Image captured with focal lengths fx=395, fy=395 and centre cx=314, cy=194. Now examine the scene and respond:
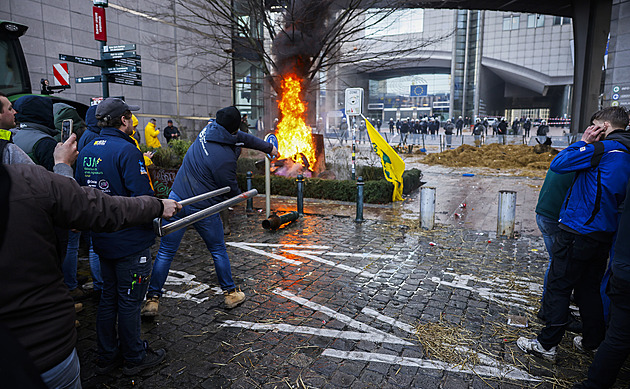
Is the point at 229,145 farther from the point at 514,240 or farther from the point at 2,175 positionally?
the point at 514,240

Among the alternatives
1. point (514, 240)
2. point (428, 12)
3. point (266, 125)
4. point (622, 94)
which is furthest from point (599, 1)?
point (428, 12)

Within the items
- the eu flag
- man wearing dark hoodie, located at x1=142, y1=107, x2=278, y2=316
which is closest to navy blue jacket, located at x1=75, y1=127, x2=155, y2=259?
Result: man wearing dark hoodie, located at x1=142, y1=107, x2=278, y2=316

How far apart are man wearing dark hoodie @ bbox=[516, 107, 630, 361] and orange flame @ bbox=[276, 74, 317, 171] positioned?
10.3 meters

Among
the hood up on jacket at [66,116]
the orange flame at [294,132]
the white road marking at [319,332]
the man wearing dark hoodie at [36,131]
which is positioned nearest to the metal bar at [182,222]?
the white road marking at [319,332]

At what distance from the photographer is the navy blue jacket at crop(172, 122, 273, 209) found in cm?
456

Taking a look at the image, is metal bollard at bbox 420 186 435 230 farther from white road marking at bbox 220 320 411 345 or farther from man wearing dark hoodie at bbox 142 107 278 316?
man wearing dark hoodie at bbox 142 107 278 316

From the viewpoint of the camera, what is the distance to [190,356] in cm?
376

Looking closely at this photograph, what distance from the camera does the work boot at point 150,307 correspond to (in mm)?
4379

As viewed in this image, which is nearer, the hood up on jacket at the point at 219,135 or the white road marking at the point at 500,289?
the hood up on jacket at the point at 219,135

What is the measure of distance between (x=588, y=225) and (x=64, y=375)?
12.8 feet

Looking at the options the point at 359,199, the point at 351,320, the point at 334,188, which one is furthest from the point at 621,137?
the point at 334,188

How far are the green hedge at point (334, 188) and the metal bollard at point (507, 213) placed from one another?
3368 millimetres

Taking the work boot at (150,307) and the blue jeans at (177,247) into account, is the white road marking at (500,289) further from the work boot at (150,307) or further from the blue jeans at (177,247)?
the work boot at (150,307)

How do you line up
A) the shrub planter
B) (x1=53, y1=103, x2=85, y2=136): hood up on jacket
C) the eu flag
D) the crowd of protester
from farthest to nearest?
1. the eu flag
2. the shrub planter
3. (x1=53, y1=103, x2=85, y2=136): hood up on jacket
4. the crowd of protester
